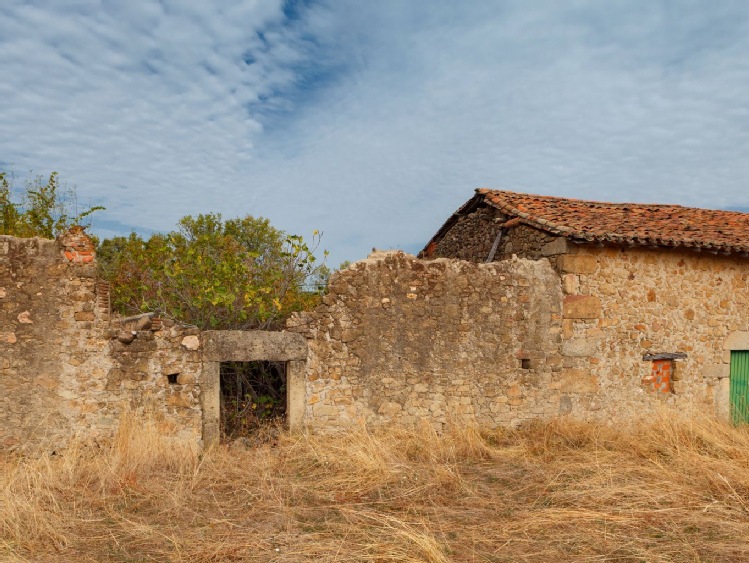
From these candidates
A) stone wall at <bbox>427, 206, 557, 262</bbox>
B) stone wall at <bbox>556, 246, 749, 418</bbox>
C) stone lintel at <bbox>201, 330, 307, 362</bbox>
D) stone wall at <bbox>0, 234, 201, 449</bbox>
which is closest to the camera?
stone wall at <bbox>0, 234, 201, 449</bbox>

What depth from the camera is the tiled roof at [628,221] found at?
30.1 feet

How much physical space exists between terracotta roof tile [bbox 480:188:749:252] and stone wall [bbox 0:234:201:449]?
5.87m

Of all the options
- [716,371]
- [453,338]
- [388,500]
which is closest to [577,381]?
[453,338]

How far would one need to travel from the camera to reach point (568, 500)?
5.83m

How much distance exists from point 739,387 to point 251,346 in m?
8.49

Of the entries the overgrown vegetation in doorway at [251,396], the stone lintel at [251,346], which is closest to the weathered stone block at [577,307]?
the stone lintel at [251,346]

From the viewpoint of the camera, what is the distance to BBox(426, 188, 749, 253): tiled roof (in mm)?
9180

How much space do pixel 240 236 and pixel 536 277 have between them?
1599 cm

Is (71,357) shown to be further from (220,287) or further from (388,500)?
(388,500)

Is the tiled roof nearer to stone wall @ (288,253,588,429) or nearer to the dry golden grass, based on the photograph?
stone wall @ (288,253,588,429)

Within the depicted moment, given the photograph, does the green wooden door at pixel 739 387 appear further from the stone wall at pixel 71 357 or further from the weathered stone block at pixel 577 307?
the stone wall at pixel 71 357

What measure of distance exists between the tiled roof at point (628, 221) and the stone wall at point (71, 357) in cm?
586

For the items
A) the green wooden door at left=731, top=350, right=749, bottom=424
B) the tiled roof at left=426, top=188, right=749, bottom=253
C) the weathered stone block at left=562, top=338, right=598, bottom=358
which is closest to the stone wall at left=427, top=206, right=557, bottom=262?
the tiled roof at left=426, top=188, right=749, bottom=253

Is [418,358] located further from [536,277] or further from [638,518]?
[638,518]
